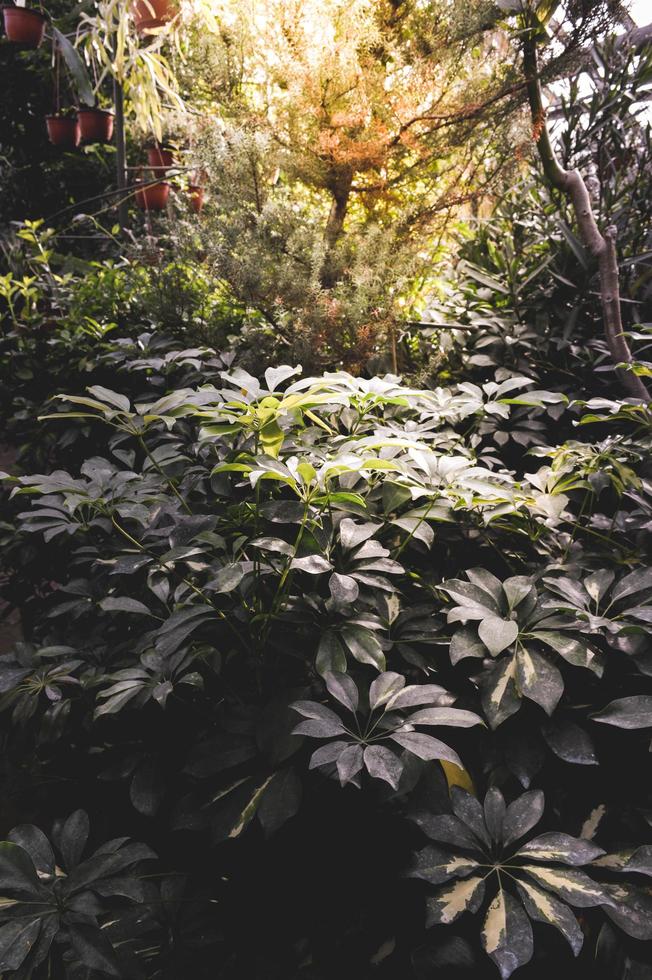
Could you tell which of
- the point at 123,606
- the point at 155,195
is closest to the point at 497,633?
the point at 123,606

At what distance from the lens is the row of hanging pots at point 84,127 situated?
4523 millimetres

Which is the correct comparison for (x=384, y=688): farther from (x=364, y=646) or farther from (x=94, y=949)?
(x=94, y=949)

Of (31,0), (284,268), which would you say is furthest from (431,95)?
(31,0)

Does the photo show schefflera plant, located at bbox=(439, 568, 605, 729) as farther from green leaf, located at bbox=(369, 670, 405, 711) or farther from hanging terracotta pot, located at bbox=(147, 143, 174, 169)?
hanging terracotta pot, located at bbox=(147, 143, 174, 169)

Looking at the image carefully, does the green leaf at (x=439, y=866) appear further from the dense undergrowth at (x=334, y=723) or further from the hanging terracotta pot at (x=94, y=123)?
the hanging terracotta pot at (x=94, y=123)

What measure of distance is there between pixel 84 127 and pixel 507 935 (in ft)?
17.4

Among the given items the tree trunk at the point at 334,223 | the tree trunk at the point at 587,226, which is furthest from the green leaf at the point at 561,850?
the tree trunk at the point at 334,223

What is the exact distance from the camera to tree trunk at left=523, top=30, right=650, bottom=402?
6.05ft

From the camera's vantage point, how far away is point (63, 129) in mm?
4980

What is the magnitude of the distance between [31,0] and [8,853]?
978 cm

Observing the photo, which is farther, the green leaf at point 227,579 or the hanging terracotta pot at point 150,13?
the hanging terracotta pot at point 150,13

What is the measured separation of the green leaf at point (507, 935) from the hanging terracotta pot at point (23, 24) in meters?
5.10

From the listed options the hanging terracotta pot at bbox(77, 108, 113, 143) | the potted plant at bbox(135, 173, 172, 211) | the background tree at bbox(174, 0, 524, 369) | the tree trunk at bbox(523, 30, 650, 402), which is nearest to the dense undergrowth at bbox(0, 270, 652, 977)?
the tree trunk at bbox(523, 30, 650, 402)

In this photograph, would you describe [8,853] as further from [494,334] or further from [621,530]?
[494,334]
